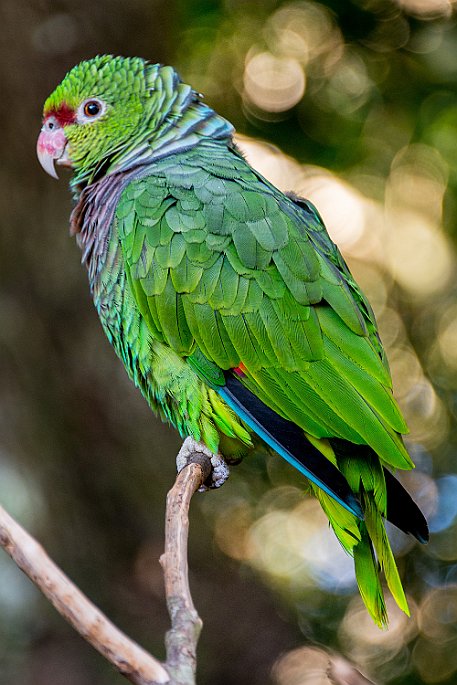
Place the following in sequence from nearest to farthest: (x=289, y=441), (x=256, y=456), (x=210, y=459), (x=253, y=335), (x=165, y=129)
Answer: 1. (x=289, y=441)
2. (x=253, y=335)
3. (x=210, y=459)
4. (x=165, y=129)
5. (x=256, y=456)

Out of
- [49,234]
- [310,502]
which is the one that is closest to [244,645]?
[310,502]

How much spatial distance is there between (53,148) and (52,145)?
11 millimetres

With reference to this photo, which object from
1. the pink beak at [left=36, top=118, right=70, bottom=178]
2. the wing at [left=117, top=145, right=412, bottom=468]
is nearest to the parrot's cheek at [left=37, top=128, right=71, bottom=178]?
the pink beak at [left=36, top=118, right=70, bottom=178]

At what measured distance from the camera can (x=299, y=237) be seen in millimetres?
2355

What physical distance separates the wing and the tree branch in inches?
33.3

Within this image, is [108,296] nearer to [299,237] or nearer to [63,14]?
[299,237]

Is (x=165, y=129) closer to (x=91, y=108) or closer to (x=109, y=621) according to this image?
(x=91, y=108)

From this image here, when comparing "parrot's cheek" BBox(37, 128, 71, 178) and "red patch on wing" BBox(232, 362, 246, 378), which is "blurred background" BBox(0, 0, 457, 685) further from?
"red patch on wing" BBox(232, 362, 246, 378)

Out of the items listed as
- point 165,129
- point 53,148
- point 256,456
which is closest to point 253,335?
point 165,129

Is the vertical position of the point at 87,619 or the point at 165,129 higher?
the point at 165,129

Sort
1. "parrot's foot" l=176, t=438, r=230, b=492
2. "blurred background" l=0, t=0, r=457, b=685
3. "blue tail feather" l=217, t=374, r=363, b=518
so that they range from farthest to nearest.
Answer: "blurred background" l=0, t=0, r=457, b=685 < "parrot's foot" l=176, t=438, r=230, b=492 < "blue tail feather" l=217, t=374, r=363, b=518

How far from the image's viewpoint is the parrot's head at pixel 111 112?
2.68 metres

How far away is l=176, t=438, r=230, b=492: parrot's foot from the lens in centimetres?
243

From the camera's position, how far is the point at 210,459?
95.7 inches
